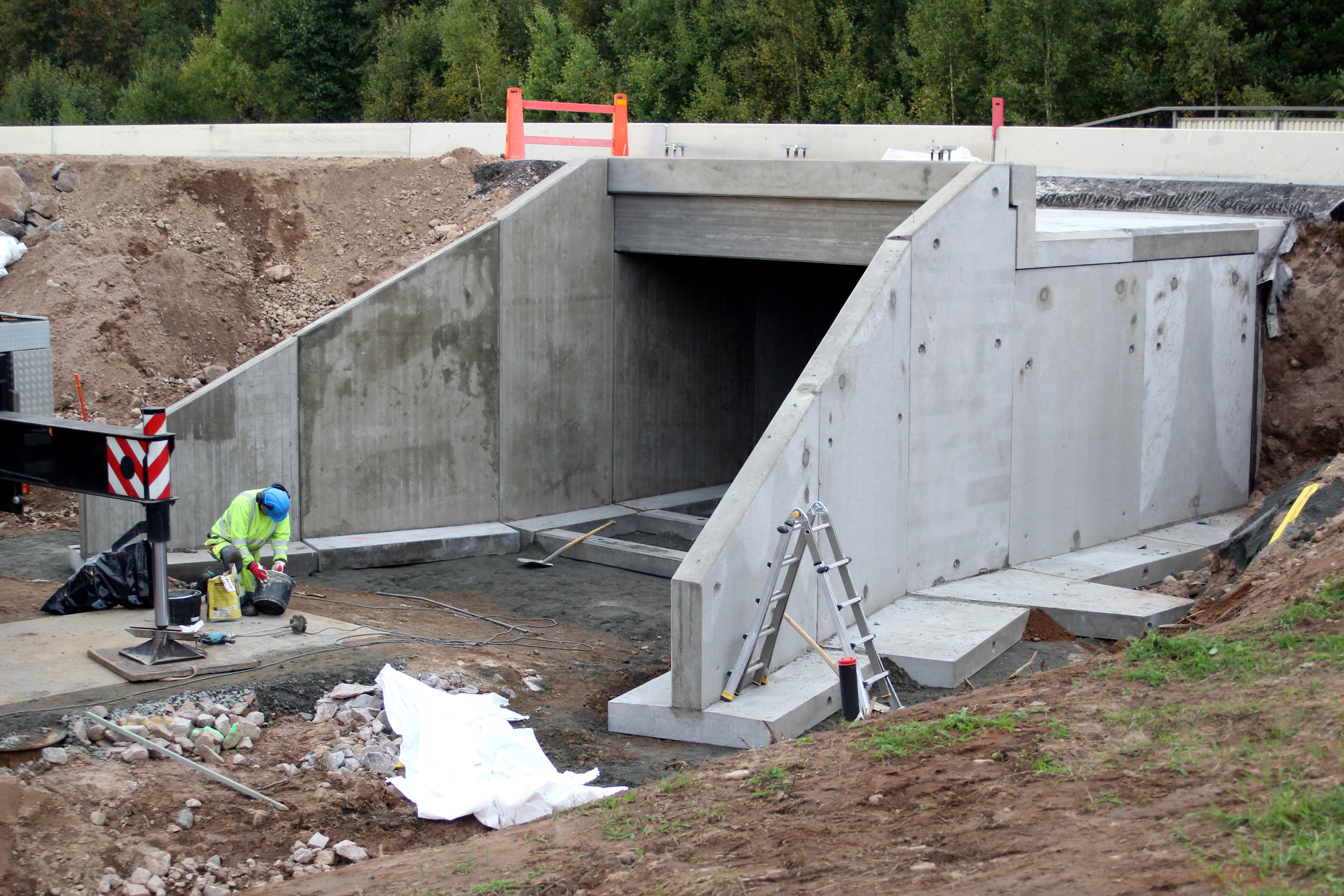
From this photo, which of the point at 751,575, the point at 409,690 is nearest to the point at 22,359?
the point at 409,690

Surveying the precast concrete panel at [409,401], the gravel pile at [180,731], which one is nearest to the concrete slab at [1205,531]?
the precast concrete panel at [409,401]

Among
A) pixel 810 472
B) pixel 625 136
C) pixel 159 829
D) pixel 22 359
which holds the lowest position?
pixel 159 829

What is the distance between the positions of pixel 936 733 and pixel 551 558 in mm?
8290

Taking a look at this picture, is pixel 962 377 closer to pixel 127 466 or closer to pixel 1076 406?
pixel 1076 406

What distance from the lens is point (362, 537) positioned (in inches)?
527

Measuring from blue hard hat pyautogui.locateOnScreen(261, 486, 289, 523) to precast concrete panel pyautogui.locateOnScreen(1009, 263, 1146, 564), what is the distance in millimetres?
6438

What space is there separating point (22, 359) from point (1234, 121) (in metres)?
18.8

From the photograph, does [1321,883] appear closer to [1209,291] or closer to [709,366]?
[1209,291]

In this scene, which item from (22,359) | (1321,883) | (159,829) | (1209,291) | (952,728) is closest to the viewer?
(1321,883)

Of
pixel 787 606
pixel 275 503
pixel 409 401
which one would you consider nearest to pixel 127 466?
pixel 275 503

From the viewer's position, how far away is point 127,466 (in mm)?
7305

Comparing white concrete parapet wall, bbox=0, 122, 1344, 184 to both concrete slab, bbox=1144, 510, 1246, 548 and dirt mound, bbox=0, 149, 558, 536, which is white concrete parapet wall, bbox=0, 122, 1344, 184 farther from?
concrete slab, bbox=1144, 510, 1246, 548

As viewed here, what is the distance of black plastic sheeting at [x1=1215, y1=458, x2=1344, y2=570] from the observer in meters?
9.41

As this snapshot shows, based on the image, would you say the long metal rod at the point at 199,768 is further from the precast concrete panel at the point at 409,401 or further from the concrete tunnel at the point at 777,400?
the precast concrete panel at the point at 409,401
